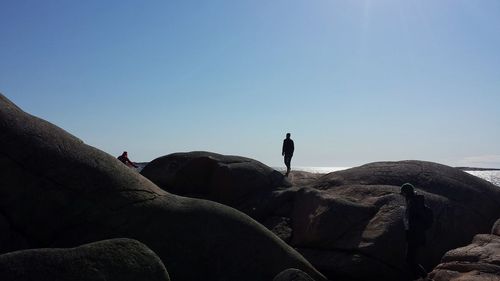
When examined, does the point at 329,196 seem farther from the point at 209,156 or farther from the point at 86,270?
the point at 86,270

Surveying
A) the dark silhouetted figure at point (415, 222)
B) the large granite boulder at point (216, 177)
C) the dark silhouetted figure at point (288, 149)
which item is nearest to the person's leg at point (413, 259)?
the dark silhouetted figure at point (415, 222)

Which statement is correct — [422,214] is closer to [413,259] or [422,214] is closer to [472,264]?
[413,259]

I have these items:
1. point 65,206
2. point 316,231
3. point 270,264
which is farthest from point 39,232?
point 316,231

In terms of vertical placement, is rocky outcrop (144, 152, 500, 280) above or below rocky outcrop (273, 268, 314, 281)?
above

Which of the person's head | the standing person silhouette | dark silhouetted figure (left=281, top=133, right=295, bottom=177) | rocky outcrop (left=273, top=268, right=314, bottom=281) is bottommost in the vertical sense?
rocky outcrop (left=273, top=268, right=314, bottom=281)

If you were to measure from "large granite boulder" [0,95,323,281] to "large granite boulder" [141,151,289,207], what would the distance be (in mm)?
5699

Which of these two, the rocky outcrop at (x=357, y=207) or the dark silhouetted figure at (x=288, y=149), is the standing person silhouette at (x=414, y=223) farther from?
the dark silhouetted figure at (x=288, y=149)

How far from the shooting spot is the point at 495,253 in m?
9.52

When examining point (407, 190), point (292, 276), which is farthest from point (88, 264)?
point (407, 190)

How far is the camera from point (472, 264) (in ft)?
30.3

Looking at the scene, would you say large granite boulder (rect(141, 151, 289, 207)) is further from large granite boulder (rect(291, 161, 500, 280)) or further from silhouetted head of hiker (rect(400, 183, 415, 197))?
silhouetted head of hiker (rect(400, 183, 415, 197))

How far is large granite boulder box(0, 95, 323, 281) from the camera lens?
8102mm

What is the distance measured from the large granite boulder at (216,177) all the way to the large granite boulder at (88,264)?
8090 millimetres

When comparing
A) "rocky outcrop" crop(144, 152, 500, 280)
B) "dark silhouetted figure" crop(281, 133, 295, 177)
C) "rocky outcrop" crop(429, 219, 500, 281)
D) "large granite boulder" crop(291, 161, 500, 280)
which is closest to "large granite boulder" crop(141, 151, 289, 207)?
"rocky outcrop" crop(144, 152, 500, 280)
